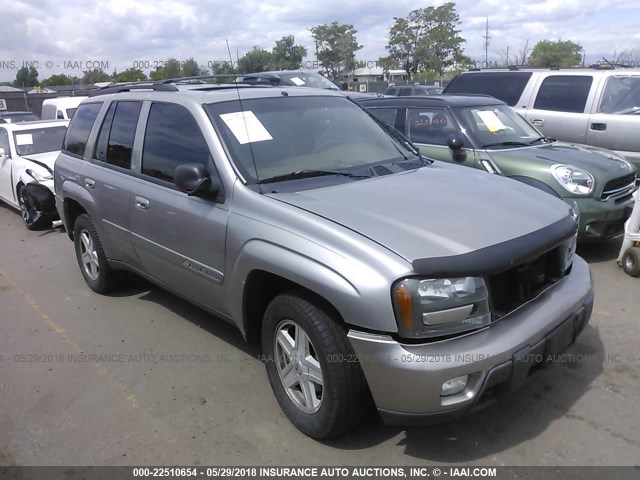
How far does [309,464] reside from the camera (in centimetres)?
288

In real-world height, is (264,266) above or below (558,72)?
below

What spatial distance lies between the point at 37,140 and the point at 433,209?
329 inches

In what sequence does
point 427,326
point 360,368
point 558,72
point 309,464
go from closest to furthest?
point 427,326 < point 360,368 < point 309,464 < point 558,72

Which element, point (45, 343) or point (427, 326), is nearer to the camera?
point (427, 326)

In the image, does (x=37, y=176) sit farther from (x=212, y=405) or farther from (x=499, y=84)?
(x=499, y=84)

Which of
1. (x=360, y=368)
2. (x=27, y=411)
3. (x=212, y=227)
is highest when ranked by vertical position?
(x=212, y=227)

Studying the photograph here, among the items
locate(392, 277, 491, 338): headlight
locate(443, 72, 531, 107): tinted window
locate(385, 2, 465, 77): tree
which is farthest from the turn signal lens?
locate(385, 2, 465, 77): tree

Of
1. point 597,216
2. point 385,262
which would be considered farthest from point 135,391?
point 597,216

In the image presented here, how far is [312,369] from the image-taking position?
2920mm

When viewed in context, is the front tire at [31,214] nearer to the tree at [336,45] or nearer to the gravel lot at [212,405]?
the gravel lot at [212,405]

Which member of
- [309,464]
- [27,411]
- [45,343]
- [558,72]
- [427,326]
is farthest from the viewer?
[558,72]

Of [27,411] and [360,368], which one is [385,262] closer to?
[360,368]

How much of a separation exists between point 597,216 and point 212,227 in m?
3.93

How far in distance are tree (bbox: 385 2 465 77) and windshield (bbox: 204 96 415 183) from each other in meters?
65.7
